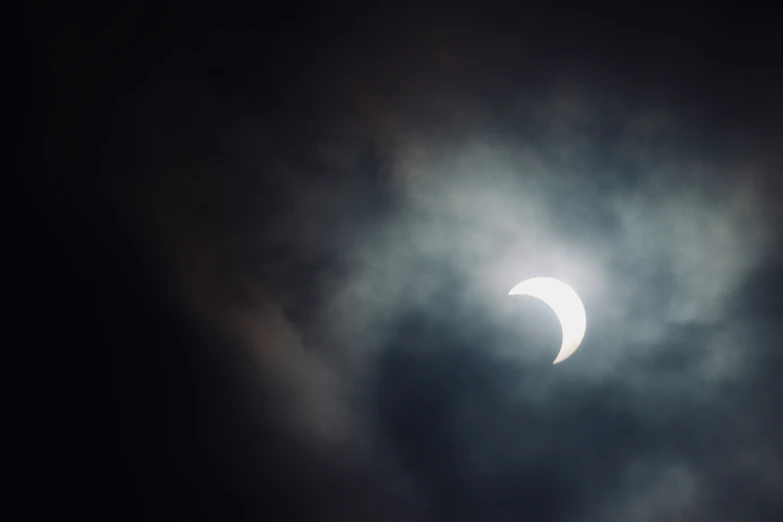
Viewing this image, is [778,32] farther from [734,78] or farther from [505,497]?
[505,497]

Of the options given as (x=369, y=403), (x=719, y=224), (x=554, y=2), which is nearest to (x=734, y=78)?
(x=719, y=224)

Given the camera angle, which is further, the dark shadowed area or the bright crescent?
the bright crescent

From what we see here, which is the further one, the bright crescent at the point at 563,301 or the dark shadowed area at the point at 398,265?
the bright crescent at the point at 563,301
